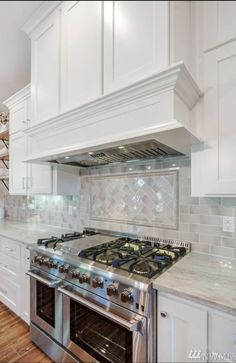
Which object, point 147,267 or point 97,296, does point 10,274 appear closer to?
point 97,296

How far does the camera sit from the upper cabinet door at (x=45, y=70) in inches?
42.6

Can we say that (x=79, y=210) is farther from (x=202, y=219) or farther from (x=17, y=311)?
Result: (x=202, y=219)

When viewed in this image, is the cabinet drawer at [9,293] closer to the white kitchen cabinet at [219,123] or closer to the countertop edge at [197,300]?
the countertop edge at [197,300]

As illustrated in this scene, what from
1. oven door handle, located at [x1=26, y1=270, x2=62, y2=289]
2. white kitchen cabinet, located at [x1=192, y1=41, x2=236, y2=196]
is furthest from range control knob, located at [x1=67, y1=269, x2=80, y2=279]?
white kitchen cabinet, located at [x1=192, y1=41, x2=236, y2=196]

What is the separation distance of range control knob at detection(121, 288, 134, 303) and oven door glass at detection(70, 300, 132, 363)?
177 millimetres

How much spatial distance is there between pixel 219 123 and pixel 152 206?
0.79 meters

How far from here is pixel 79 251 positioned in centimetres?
142

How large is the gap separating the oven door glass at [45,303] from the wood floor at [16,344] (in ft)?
0.84

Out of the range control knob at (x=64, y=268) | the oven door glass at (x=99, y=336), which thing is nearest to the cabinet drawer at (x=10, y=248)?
the range control knob at (x=64, y=268)

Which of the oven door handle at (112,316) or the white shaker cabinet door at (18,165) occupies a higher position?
the white shaker cabinet door at (18,165)

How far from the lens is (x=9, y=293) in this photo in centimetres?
203

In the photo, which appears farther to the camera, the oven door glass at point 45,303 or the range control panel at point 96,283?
the oven door glass at point 45,303

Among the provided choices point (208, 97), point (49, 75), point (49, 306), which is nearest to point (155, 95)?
point (208, 97)

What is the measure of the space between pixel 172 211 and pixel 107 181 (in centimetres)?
69
